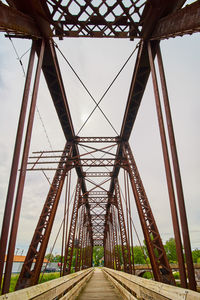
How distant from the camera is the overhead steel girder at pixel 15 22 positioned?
Answer: 4306 mm

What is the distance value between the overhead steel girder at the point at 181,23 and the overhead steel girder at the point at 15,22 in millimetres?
4017

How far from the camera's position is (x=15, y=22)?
15.9 feet

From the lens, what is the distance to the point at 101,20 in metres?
6.91

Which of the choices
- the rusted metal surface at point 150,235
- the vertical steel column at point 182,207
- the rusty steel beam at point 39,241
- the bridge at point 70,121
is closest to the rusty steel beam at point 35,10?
the bridge at point 70,121

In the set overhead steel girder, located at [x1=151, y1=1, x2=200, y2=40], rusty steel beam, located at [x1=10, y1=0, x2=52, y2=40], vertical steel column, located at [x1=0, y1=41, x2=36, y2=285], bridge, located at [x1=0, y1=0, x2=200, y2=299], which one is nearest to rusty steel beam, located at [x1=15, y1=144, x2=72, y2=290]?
bridge, located at [x1=0, y1=0, x2=200, y2=299]

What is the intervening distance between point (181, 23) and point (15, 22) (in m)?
4.07

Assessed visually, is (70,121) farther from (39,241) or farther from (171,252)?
(171,252)

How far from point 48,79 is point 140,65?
4221 mm

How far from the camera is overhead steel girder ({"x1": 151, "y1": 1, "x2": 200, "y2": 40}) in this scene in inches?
160

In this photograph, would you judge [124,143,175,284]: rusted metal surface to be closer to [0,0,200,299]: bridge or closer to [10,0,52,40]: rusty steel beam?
[0,0,200,299]: bridge

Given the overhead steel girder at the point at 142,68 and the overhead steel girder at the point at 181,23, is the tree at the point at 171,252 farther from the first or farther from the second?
the overhead steel girder at the point at 181,23

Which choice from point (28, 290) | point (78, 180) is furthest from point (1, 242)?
point (78, 180)

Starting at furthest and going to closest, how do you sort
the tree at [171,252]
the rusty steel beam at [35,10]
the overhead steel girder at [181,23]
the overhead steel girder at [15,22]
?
the tree at [171,252]
the rusty steel beam at [35,10]
the overhead steel girder at [15,22]
the overhead steel girder at [181,23]

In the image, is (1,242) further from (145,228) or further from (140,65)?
(140,65)
